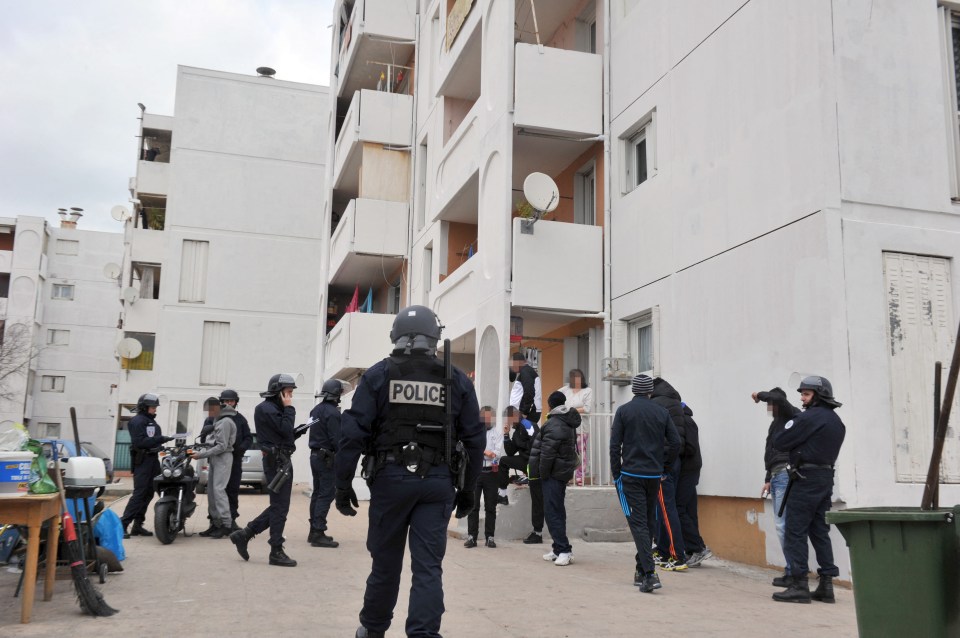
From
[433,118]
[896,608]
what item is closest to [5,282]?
[433,118]

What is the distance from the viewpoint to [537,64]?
14.7 m

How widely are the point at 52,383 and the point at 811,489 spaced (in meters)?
57.2

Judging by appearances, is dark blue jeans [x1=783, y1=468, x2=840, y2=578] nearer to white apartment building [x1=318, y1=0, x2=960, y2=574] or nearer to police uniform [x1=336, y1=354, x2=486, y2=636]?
white apartment building [x1=318, y1=0, x2=960, y2=574]

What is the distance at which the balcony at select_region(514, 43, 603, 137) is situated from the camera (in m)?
14.6

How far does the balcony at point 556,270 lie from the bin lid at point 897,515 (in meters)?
8.69

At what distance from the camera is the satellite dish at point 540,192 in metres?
13.3

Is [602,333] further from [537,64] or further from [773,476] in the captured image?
[773,476]

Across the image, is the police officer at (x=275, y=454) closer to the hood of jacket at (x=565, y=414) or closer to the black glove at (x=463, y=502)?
the hood of jacket at (x=565, y=414)

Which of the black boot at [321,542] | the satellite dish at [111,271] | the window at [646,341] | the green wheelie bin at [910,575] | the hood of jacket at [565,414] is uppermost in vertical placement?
the satellite dish at [111,271]

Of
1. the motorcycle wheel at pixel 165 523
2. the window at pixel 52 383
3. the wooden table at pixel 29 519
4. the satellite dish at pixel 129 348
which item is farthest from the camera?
the window at pixel 52 383

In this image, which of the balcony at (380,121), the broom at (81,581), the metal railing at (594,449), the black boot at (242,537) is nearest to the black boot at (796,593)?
the black boot at (242,537)

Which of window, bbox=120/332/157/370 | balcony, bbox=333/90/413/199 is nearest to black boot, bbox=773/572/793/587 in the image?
balcony, bbox=333/90/413/199

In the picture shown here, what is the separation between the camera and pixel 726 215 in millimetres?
11008

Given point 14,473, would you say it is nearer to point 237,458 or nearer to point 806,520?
point 237,458
